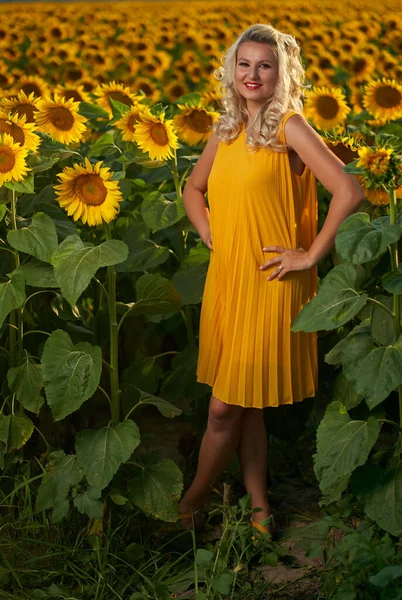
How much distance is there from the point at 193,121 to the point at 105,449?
120 cm

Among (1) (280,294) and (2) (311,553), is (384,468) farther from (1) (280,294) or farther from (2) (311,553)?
(1) (280,294)

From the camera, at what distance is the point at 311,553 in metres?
2.62

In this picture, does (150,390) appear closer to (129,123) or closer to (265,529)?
(265,529)

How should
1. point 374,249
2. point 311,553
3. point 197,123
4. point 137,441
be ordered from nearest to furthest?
point 374,249 < point 311,553 < point 137,441 < point 197,123

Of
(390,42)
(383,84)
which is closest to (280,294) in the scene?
(383,84)

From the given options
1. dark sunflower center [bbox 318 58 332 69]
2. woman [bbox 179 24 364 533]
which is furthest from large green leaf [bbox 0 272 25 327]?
dark sunflower center [bbox 318 58 332 69]

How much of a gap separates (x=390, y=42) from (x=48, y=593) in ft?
19.9

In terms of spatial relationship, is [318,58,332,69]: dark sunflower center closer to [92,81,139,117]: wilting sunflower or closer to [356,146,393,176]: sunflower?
[92,81,139,117]: wilting sunflower

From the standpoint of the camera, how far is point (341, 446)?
2.60 metres

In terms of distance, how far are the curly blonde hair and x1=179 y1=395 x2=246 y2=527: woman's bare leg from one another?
732 mm

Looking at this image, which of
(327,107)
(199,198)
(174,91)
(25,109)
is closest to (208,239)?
(199,198)

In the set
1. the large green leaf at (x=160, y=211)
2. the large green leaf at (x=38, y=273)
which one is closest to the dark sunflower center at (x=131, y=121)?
the large green leaf at (x=160, y=211)

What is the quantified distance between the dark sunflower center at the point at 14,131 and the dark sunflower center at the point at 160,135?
1.35 ft

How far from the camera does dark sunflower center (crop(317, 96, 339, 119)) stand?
394cm
